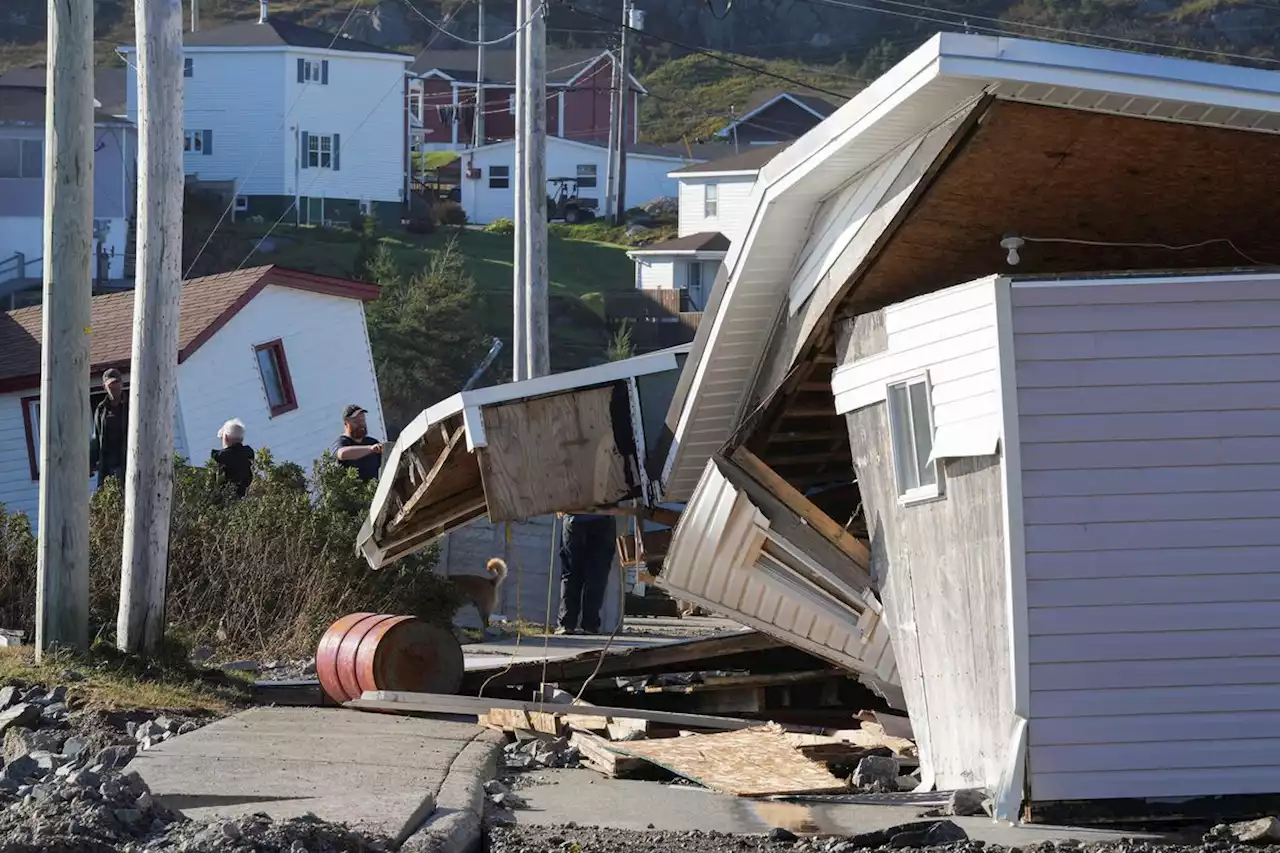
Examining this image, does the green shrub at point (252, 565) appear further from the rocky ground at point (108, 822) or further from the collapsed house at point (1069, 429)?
the collapsed house at point (1069, 429)

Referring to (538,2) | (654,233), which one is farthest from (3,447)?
(654,233)

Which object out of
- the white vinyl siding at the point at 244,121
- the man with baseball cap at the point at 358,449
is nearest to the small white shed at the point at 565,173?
the white vinyl siding at the point at 244,121

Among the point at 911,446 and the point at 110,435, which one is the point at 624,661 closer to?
the point at 911,446

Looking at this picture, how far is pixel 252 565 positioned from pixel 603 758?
19.0 feet

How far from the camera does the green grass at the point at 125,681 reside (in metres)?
11.8

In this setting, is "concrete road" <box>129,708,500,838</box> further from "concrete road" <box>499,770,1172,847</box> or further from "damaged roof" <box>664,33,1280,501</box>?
"damaged roof" <box>664,33,1280,501</box>

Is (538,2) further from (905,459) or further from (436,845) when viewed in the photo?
(436,845)

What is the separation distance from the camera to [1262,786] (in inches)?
353

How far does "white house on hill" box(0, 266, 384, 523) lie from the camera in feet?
88.7

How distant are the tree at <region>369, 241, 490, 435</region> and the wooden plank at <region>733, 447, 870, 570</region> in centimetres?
3410

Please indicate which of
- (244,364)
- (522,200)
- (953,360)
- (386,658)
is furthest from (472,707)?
(244,364)

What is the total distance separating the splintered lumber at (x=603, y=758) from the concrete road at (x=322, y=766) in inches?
20.9

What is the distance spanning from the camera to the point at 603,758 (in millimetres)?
10664

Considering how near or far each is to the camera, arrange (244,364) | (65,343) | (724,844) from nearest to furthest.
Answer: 1. (724,844)
2. (65,343)
3. (244,364)
